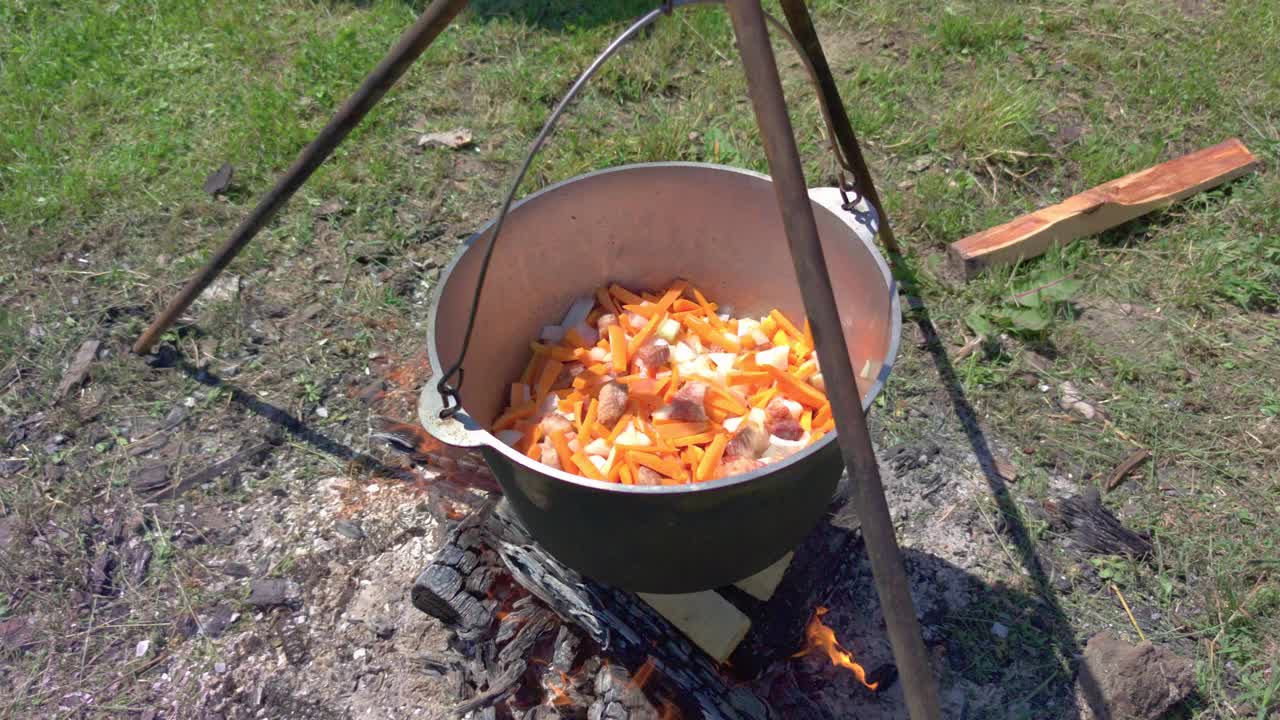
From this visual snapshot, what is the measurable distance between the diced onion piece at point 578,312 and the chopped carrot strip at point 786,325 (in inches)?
19.5

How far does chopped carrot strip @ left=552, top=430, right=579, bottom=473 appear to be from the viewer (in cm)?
181

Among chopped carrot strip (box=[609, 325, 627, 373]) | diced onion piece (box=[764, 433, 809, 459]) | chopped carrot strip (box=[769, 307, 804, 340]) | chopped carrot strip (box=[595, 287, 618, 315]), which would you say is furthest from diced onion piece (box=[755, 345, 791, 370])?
chopped carrot strip (box=[595, 287, 618, 315])

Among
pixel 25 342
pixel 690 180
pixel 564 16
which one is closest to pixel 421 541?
pixel 690 180

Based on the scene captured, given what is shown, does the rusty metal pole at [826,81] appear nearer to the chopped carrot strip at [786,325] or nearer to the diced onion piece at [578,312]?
the chopped carrot strip at [786,325]

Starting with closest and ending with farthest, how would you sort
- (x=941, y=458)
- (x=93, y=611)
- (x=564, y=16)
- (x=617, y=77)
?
(x=93, y=611)
(x=941, y=458)
(x=617, y=77)
(x=564, y=16)

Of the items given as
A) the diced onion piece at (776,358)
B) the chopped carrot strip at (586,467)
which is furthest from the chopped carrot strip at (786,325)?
the chopped carrot strip at (586,467)

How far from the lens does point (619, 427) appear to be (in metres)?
1.91

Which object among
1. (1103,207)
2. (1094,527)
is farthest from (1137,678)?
(1103,207)

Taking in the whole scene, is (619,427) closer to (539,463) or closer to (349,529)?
(539,463)

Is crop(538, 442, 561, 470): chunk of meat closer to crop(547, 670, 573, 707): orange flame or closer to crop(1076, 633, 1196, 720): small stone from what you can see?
crop(547, 670, 573, 707): orange flame

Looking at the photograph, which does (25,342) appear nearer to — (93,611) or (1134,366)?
(93,611)

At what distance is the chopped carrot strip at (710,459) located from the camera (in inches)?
70.2

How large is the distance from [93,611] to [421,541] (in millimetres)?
902

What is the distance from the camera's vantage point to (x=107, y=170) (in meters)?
3.44
